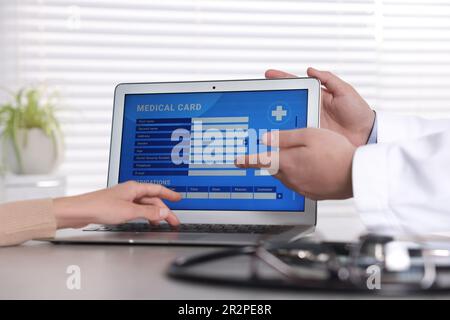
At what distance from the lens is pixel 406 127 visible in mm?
1139

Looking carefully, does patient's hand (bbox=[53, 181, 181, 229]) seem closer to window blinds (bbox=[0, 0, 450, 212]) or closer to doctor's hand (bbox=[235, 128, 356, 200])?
doctor's hand (bbox=[235, 128, 356, 200])

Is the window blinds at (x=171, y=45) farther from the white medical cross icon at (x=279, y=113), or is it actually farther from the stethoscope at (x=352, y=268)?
the stethoscope at (x=352, y=268)

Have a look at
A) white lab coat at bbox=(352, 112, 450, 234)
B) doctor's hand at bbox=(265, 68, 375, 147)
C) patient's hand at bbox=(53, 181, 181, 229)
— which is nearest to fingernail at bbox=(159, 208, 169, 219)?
patient's hand at bbox=(53, 181, 181, 229)

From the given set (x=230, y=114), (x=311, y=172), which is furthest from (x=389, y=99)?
(x=311, y=172)

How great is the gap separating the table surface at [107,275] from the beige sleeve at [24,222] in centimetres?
2

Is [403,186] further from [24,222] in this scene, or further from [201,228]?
[24,222]

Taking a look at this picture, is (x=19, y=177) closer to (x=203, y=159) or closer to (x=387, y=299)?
(x=203, y=159)

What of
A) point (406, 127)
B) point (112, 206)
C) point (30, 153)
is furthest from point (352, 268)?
point (30, 153)

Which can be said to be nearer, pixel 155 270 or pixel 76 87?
pixel 155 270

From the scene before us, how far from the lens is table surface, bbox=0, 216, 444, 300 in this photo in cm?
44

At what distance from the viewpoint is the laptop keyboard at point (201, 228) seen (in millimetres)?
887

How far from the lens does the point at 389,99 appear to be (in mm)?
3127

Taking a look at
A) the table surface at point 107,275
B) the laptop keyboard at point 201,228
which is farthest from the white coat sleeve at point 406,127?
the table surface at point 107,275
